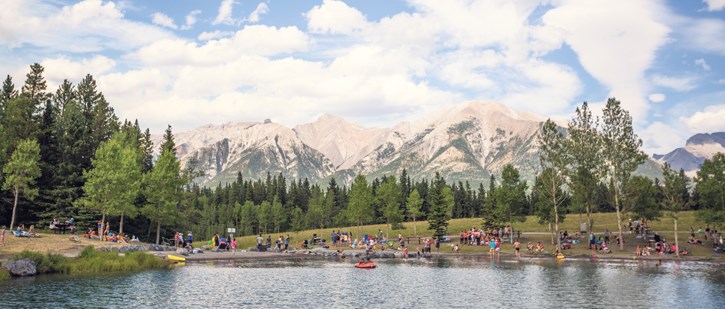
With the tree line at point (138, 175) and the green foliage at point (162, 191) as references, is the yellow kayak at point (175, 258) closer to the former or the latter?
the tree line at point (138, 175)

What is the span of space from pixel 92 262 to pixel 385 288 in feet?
94.9

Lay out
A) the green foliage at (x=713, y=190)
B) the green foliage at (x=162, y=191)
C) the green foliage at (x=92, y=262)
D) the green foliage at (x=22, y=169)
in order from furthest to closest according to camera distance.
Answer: the green foliage at (x=162, y=191) → the green foliage at (x=713, y=190) → the green foliage at (x=22, y=169) → the green foliage at (x=92, y=262)

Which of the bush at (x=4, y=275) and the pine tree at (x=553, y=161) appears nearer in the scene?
the bush at (x=4, y=275)

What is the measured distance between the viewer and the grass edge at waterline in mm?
46688

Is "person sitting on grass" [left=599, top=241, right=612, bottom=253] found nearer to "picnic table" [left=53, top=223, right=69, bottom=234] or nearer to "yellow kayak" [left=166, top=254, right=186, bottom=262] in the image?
"yellow kayak" [left=166, top=254, right=186, bottom=262]

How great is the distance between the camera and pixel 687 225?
333ft

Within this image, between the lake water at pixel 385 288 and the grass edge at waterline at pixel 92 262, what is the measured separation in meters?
2.80

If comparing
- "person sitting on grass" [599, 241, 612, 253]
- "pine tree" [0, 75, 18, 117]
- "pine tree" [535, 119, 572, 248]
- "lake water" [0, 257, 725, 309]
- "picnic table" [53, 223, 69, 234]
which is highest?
"pine tree" [0, 75, 18, 117]

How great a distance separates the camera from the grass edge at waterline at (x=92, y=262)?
4669cm

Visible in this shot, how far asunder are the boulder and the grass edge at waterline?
56 cm

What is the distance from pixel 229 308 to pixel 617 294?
92.1 ft

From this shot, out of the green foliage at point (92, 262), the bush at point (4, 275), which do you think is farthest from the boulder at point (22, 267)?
the bush at point (4, 275)

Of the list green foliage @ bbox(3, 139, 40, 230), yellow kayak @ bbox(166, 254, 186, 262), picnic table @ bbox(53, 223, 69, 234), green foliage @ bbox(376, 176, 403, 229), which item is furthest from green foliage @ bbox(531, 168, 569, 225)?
green foliage @ bbox(3, 139, 40, 230)

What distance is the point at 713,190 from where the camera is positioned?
231ft
